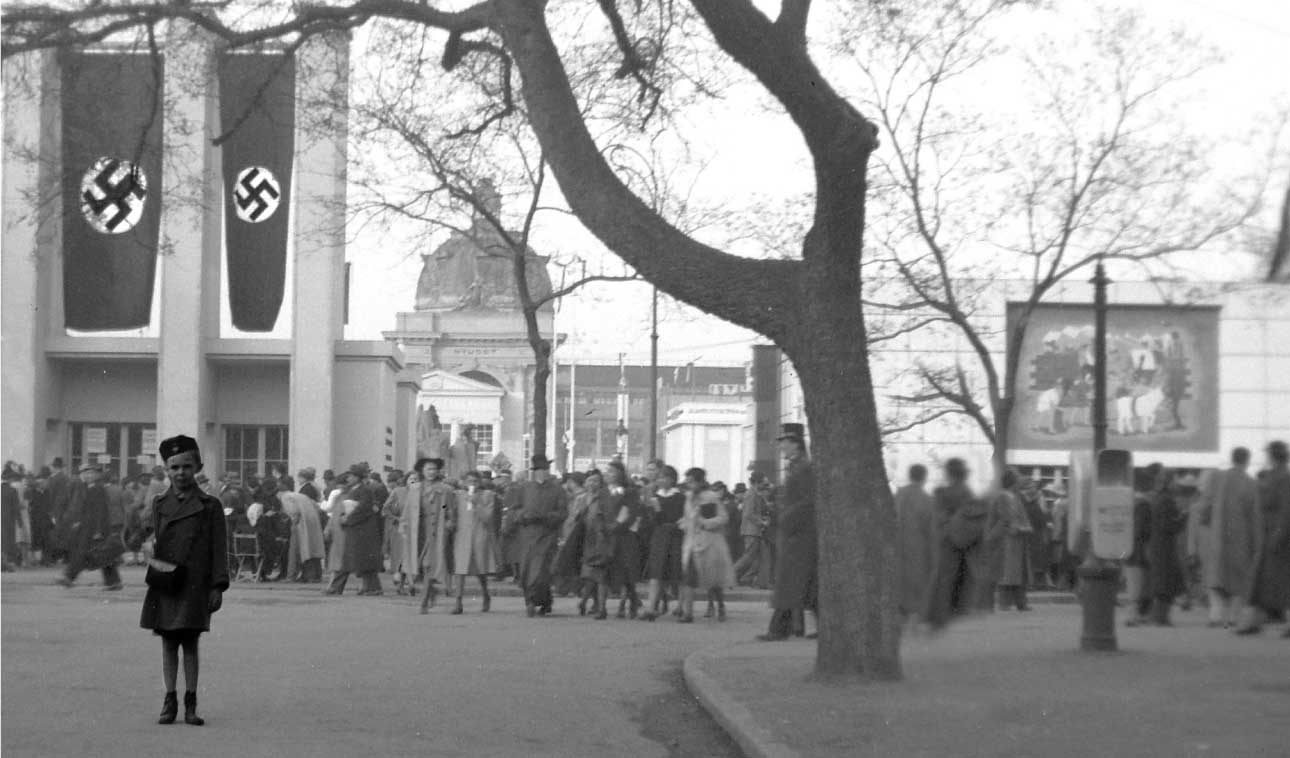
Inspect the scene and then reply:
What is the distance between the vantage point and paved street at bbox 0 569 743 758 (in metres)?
9.92

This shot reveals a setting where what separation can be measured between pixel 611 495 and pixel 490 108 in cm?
561

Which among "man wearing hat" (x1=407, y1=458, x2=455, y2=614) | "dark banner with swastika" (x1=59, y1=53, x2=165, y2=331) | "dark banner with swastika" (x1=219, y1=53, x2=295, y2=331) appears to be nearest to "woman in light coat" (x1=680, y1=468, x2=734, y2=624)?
"man wearing hat" (x1=407, y1=458, x2=455, y2=614)

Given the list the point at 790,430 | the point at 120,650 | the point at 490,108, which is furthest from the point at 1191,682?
the point at 490,108

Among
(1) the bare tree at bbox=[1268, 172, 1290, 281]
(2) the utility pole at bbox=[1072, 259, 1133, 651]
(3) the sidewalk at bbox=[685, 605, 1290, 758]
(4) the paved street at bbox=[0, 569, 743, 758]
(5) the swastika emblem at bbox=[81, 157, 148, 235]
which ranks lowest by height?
(4) the paved street at bbox=[0, 569, 743, 758]

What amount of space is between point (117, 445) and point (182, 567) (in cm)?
2957

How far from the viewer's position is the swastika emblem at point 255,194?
35062mm

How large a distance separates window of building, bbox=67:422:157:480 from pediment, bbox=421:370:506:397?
1772 inches

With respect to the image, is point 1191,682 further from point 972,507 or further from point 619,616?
point 619,616

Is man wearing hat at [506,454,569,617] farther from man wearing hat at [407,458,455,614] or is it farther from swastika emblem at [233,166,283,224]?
swastika emblem at [233,166,283,224]

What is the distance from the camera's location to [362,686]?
12.5m

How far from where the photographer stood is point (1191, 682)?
406 inches

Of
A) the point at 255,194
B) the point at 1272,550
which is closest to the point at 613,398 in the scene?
the point at 255,194

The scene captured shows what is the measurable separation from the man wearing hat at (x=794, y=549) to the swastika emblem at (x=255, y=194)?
21029 millimetres

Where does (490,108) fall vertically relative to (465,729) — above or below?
above
